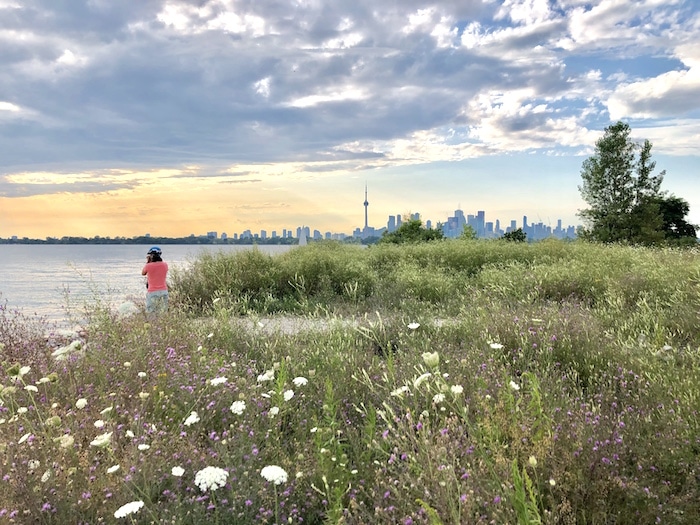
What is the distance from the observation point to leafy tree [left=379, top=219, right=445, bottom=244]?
28.4 metres

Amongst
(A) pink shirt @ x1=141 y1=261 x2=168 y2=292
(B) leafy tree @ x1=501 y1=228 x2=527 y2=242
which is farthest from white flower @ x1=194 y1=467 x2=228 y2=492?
(B) leafy tree @ x1=501 y1=228 x2=527 y2=242

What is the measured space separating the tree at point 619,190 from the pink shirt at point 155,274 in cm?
2826

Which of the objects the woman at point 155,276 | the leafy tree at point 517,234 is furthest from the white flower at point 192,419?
the leafy tree at point 517,234

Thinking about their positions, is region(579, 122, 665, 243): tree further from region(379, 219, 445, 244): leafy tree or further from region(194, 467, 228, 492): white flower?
region(194, 467, 228, 492): white flower

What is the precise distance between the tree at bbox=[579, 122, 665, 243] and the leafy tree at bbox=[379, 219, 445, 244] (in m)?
10.5

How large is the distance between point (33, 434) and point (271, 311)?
257 inches

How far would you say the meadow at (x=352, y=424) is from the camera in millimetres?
2205

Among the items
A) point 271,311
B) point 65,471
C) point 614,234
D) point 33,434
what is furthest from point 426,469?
point 614,234

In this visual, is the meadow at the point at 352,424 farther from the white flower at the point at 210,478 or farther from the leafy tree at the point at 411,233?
the leafy tree at the point at 411,233

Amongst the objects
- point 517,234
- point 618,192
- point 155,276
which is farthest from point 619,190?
point 155,276

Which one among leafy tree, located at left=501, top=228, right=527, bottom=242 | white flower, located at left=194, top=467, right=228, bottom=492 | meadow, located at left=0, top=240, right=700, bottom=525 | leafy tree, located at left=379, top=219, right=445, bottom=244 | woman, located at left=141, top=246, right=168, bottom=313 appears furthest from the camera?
leafy tree, located at left=379, top=219, right=445, bottom=244

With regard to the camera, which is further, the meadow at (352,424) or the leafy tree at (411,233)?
the leafy tree at (411,233)

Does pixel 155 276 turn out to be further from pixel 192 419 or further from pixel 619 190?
pixel 619 190

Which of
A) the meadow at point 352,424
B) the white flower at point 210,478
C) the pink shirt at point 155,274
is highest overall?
the pink shirt at point 155,274
